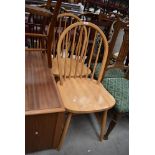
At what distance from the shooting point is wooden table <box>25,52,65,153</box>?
1060 millimetres

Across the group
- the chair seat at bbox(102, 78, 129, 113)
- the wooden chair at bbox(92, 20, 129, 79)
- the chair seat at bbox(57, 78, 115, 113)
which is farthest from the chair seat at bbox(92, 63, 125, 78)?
the chair seat at bbox(57, 78, 115, 113)

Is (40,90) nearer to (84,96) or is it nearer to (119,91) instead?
(84,96)

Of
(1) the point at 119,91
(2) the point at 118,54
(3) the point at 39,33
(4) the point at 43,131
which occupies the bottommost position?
(4) the point at 43,131

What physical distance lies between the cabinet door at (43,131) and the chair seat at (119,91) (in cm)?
47

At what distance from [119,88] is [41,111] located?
2.42 feet

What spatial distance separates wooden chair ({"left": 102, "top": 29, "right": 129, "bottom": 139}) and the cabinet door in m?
0.44

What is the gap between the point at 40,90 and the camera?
1.18 metres

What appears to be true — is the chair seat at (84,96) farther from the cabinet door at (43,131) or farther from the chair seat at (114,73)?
the chair seat at (114,73)

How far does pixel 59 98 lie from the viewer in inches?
45.6

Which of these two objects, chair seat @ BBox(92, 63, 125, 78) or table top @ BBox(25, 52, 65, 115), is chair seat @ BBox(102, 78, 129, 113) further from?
table top @ BBox(25, 52, 65, 115)

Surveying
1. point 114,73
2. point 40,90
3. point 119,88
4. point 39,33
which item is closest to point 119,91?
point 119,88
